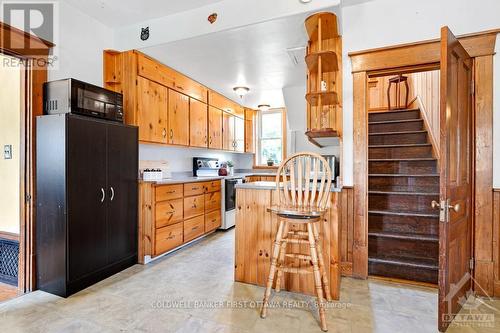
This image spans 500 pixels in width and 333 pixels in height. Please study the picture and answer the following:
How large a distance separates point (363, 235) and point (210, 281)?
158 centimetres

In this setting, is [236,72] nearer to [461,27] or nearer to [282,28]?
[282,28]

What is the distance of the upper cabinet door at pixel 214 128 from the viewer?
466 cm

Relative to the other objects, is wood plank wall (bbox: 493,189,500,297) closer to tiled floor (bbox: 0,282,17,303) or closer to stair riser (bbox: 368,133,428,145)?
stair riser (bbox: 368,133,428,145)

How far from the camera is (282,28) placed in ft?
8.40

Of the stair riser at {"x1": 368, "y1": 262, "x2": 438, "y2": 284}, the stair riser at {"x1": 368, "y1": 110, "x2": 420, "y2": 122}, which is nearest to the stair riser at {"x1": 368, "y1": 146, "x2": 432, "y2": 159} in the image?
the stair riser at {"x1": 368, "y1": 110, "x2": 420, "y2": 122}

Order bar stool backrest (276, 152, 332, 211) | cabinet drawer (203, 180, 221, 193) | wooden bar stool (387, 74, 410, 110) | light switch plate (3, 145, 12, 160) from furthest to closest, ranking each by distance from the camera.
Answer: wooden bar stool (387, 74, 410, 110) < cabinet drawer (203, 180, 221, 193) < light switch plate (3, 145, 12, 160) < bar stool backrest (276, 152, 332, 211)

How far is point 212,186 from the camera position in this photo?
4242 mm

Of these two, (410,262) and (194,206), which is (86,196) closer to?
(194,206)

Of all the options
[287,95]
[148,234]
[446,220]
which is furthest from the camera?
[287,95]

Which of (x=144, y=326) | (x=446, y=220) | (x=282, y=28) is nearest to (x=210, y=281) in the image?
(x=144, y=326)

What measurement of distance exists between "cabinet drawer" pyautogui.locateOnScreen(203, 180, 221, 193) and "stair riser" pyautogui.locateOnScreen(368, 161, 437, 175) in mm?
2344

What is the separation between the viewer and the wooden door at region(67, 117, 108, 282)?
2.26 m

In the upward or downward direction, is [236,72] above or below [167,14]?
below

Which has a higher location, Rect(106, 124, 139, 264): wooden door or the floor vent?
Rect(106, 124, 139, 264): wooden door
